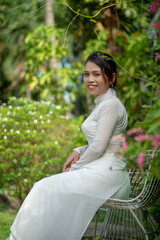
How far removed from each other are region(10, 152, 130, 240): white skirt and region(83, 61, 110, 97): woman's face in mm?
618

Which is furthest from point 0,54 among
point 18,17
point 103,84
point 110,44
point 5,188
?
point 103,84

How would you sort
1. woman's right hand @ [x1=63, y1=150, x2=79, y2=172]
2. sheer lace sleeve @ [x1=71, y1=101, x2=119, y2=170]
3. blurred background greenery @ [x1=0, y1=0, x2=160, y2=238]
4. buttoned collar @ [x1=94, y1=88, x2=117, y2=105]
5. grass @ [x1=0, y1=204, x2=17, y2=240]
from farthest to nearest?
1. blurred background greenery @ [x1=0, y1=0, x2=160, y2=238]
2. grass @ [x1=0, y1=204, x2=17, y2=240]
3. woman's right hand @ [x1=63, y1=150, x2=79, y2=172]
4. buttoned collar @ [x1=94, y1=88, x2=117, y2=105]
5. sheer lace sleeve @ [x1=71, y1=101, x2=119, y2=170]

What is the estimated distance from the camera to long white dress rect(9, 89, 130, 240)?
7.48 ft

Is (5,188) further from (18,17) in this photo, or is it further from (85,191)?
(18,17)

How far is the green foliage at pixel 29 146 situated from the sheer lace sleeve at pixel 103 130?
257 cm

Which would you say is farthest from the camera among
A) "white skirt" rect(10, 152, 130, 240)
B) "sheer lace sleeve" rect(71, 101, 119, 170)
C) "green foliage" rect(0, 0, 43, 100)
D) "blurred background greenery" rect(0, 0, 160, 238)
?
"green foliage" rect(0, 0, 43, 100)

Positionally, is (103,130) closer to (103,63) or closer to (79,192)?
(79,192)

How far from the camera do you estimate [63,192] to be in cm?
234

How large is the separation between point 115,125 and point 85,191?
506mm

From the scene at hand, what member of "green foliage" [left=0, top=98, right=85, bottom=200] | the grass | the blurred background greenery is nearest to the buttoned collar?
the blurred background greenery

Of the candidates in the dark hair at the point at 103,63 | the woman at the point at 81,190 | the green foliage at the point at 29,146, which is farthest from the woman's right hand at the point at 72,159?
the green foliage at the point at 29,146

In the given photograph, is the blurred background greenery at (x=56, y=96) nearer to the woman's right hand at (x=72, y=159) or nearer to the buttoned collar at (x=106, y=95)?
the buttoned collar at (x=106, y=95)

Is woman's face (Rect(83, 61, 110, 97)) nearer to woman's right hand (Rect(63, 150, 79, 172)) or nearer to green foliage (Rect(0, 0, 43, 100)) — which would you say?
woman's right hand (Rect(63, 150, 79, 172))

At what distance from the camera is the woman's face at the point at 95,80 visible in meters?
2.73
